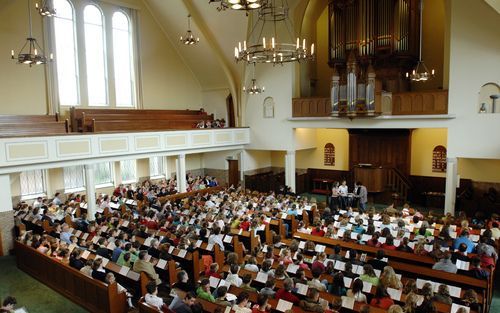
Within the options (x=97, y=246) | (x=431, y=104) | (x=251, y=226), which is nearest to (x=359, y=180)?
(x=431, y=104)

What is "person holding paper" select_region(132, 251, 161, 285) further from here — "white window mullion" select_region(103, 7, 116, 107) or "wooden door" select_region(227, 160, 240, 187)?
"wooden door" select_region(227, 160, 240, 187)

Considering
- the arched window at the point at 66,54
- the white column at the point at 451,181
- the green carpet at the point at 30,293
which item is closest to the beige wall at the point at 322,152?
the white column at the point at 451,181

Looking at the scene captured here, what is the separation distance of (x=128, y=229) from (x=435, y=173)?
13.4m

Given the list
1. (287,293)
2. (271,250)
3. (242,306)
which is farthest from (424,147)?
(242,306)

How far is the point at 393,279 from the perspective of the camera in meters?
6.44

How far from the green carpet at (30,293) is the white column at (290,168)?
38.0ft

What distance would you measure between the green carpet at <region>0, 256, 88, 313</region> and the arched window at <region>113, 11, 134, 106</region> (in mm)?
10223

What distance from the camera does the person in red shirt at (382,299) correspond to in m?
5.89

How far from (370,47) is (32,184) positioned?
48.0 feet

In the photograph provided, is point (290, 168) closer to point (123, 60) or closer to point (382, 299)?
point (123, 60)

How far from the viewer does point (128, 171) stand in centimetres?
1905

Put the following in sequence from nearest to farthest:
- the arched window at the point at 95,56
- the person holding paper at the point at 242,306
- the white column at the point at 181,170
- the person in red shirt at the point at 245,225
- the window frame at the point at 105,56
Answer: the person holding paper at the point at 242,306 → the person in red shirt at the point at 245,225 → the window frame at the point at 105,56 → the white column at the point at 181,170 → the arched window at the point at 95,56

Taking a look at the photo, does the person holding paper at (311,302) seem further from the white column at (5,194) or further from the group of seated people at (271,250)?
the white column at (5,194)

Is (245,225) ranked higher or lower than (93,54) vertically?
lower
